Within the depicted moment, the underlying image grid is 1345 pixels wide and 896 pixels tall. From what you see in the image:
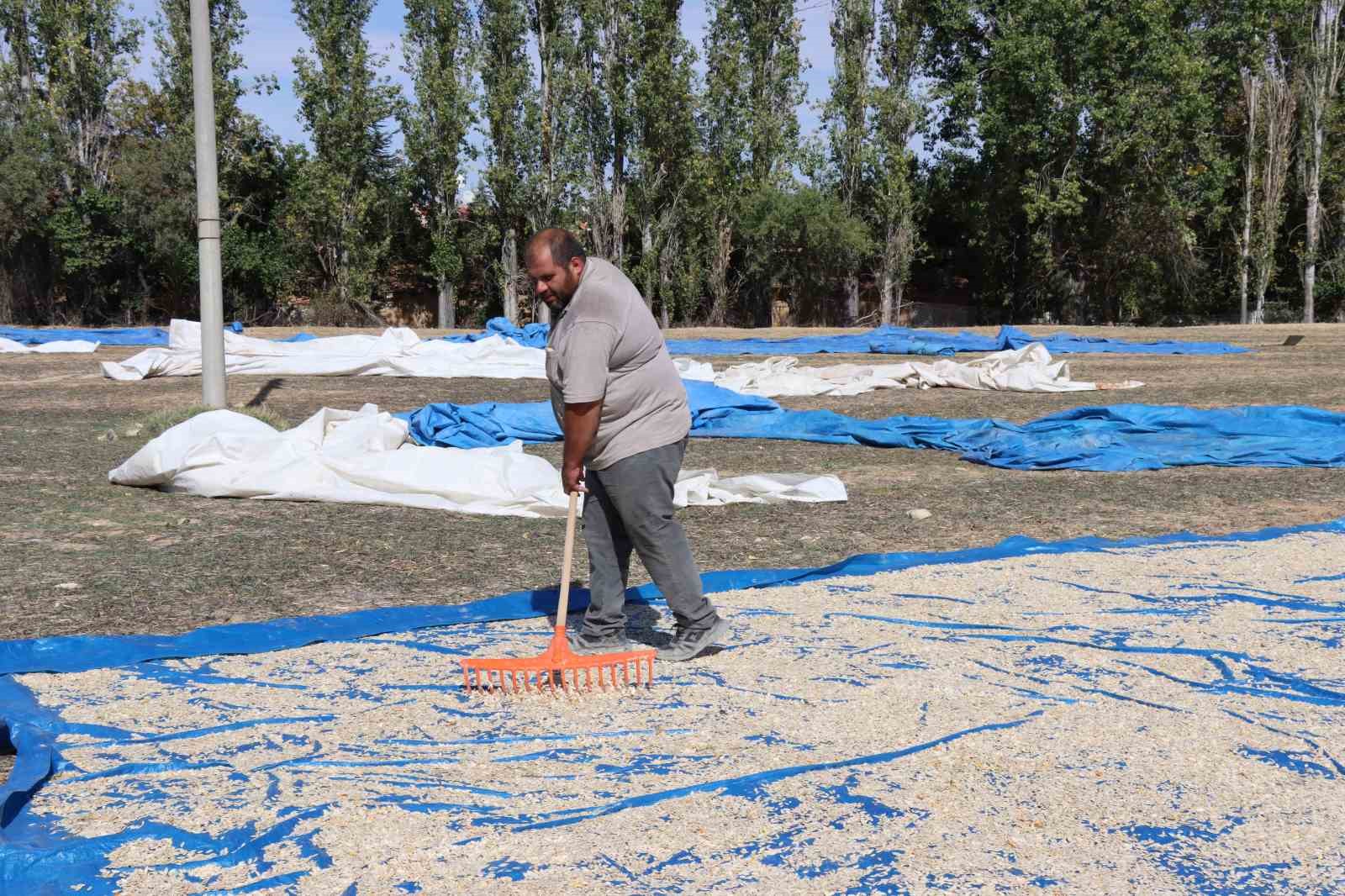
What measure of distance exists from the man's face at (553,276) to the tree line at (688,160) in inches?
1102

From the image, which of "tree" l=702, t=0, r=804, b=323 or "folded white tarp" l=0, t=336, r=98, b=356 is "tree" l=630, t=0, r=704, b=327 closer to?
"tree" l=702, t=0, r=804, b=323

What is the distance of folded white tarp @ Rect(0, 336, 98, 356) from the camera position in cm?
1986

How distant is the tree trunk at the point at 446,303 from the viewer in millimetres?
32688

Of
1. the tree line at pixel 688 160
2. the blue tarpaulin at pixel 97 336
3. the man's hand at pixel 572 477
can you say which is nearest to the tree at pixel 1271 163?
the tree line at pixel 688 160

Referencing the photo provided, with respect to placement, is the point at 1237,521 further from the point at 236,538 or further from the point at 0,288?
the point at 0,288

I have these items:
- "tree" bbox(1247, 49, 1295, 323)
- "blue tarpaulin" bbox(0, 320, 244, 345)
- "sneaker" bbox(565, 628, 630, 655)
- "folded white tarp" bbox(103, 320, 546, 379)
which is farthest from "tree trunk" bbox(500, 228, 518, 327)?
"sneaker" bbox(565, 628, 630, 655)

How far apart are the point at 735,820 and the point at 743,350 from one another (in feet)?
61.6

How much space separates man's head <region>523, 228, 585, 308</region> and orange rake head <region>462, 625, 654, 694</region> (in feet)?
3.72

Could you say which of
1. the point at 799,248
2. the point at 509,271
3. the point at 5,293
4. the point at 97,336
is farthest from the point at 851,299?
the point at 5,293

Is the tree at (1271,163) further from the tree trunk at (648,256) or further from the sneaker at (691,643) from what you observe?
the sneaker at (691,643)

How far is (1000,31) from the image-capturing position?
31938 mm

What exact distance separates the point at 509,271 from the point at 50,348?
46.2 ft

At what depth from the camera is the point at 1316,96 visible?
32594 millimetres

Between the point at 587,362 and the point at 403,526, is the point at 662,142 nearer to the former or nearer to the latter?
the point at 403,526
